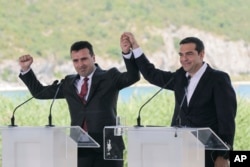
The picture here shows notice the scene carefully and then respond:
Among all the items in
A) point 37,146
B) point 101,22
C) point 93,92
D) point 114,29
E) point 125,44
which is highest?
point 101,22

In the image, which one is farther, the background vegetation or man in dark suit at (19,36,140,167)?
the background vegetation

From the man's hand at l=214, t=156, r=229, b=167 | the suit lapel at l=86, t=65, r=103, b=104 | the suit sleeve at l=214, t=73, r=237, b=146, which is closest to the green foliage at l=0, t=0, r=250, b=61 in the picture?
the suit lapel at l=86, t=65, r=103, b=104

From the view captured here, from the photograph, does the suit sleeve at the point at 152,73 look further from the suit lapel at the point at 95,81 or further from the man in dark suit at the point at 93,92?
the suit lapel at the point at 95,81

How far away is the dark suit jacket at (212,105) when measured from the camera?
5.05 m

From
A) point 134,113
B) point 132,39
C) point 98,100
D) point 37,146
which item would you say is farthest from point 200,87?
point 134,113

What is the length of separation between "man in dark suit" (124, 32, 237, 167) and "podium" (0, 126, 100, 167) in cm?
66

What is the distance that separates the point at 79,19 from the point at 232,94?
11.0 metres

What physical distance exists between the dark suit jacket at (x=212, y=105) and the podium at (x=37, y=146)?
0.66 m

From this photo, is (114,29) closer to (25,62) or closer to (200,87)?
(25,62)

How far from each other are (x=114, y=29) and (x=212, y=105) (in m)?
10.6

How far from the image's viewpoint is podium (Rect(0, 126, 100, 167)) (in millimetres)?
4707

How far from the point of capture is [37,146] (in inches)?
187

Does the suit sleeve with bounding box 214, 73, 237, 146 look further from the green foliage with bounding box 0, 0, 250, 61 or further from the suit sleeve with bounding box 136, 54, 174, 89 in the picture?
the green foliage with bounding box 0, 0, 250, 61

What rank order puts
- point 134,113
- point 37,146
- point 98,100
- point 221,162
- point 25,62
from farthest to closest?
point 134,113, point 25,62, point 98,100, point 221,162, point 37,146
